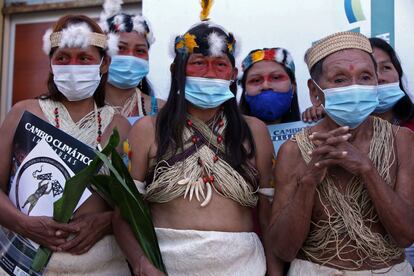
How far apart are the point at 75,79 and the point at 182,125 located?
0.61 metres

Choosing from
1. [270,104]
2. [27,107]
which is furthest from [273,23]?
[27,107]

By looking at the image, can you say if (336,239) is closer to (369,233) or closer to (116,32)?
(369,233)

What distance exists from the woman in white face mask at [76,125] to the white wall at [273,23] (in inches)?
48.0

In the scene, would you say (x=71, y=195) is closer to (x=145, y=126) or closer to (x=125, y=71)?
(x=145, y=126)

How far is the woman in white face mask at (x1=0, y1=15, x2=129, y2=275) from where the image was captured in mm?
2682

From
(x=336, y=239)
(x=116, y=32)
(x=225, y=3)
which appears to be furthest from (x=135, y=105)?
(x=336, y=239)

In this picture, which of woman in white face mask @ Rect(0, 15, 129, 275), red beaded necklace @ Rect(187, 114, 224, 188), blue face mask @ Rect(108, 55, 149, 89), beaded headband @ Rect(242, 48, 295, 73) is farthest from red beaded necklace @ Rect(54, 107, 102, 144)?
beaded headband @ Rect(242, 48, 295, 73)

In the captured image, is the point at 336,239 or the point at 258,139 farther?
the point at 258,139

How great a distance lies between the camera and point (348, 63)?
2.54m

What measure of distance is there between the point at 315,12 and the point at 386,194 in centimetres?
215

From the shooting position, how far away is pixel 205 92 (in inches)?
109

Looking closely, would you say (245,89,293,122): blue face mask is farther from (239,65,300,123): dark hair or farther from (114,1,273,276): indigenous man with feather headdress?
(114,1,273,276): indigenous man with feather headdress

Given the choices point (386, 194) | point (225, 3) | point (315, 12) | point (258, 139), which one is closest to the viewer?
point (386, 194)

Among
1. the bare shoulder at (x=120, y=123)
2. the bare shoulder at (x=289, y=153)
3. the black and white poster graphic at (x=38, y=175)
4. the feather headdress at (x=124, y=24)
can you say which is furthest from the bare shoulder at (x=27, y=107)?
the bare shoulder at (x=289, y=153)
